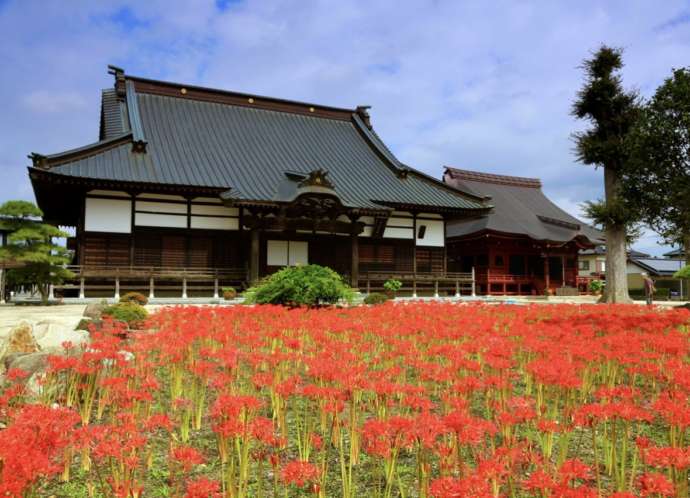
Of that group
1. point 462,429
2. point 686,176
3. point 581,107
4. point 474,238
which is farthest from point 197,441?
point 474,238

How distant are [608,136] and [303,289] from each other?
16146 millimetres

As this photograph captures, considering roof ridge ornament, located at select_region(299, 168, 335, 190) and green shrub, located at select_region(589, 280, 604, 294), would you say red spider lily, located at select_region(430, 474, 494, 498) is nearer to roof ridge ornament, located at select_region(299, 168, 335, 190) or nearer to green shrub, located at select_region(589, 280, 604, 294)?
roof ridge ornament, located at select_region(299, 168, 335, 190)

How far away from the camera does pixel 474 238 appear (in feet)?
104

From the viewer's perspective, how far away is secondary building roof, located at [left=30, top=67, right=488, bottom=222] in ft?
65.7

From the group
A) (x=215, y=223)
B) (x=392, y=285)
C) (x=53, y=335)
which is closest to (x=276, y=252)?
(x=215, y=223)

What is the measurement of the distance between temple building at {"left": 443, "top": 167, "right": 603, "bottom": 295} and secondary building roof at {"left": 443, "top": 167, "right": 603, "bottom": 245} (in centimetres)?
7

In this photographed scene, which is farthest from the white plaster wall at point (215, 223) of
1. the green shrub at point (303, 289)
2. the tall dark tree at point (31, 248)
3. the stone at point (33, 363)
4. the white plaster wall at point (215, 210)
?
the stone at point (33, 363)

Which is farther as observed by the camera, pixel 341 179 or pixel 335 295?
pixel 341 179

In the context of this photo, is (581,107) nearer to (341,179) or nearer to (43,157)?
(341,179)

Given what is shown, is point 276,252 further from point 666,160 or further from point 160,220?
point 666,160

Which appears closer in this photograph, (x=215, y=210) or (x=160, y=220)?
(x=160, y=220)

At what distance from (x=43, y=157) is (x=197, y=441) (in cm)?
1740

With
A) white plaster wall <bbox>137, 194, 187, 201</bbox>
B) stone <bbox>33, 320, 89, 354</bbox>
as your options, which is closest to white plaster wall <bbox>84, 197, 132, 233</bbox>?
white plaster wall <bbox>137, 194, 187, 201</bbox>

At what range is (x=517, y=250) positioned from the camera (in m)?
32.1
